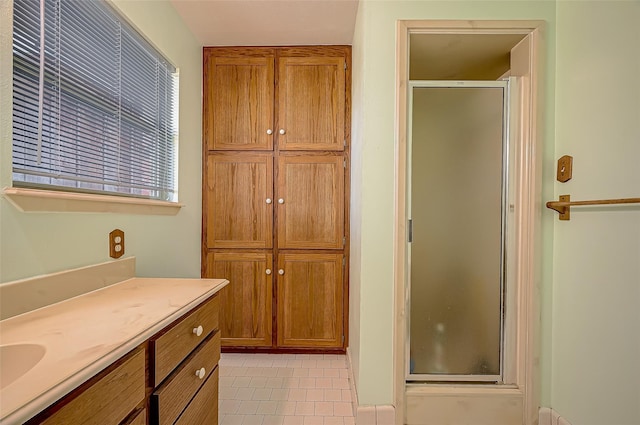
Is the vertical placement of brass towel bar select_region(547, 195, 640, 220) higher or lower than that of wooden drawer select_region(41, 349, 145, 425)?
higher

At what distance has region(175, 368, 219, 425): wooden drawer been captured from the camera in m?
1.16

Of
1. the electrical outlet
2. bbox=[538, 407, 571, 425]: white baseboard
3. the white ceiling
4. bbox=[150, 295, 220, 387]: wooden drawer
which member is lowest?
bbox=[538, 407, 571, 425]: white baseboard

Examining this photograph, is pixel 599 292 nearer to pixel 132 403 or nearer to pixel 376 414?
pixel 376 414

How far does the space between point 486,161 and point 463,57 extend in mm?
648

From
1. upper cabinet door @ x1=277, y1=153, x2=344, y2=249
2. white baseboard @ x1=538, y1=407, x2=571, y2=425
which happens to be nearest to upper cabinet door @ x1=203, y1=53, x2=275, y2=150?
upper cabinet door @ x1=277, y1=153, x2=344, y2=249

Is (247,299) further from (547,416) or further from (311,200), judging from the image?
(547,416)

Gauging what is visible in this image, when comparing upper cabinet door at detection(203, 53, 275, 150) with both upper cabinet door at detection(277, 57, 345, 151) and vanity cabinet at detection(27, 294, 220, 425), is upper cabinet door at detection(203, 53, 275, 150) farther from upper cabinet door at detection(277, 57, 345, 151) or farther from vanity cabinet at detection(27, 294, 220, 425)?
vanity cabinet at detection(27, 294, 220, 425)

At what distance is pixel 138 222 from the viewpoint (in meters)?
1.68

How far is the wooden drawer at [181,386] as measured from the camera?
968mm

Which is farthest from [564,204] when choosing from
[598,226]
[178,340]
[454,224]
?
[178,340]

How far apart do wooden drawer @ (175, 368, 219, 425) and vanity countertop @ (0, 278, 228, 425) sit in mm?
360

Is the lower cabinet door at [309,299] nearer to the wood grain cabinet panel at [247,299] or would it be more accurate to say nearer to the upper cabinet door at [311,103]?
the wood grain cabinet panel at [247,299]

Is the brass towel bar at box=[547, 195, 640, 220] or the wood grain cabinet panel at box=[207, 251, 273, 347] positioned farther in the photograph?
the wood grain cabinet panel at box=[207, 251, 273, 347]

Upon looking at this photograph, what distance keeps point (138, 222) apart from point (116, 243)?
206 millimetres
